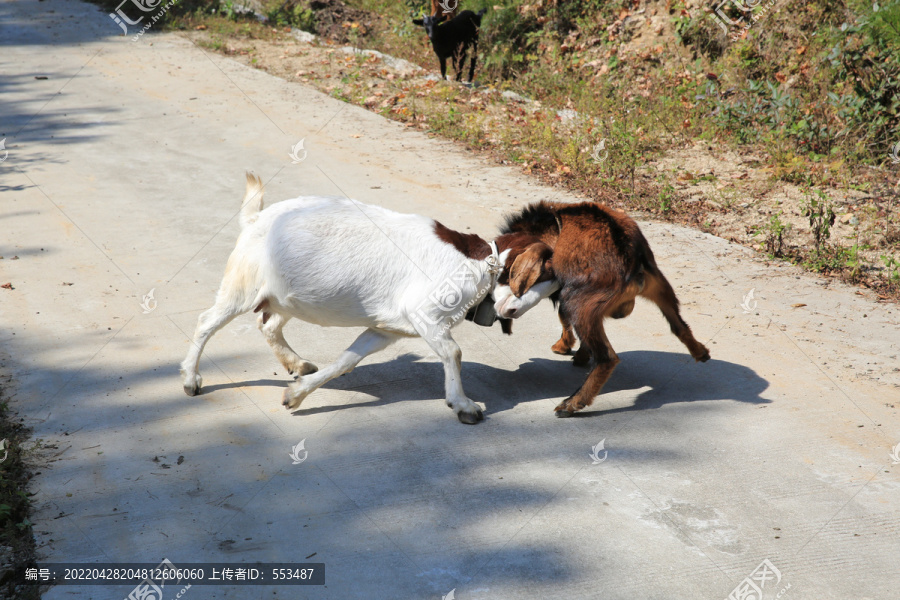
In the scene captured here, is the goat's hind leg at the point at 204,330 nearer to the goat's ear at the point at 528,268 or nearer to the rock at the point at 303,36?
the goat's ear at the point at 528,268

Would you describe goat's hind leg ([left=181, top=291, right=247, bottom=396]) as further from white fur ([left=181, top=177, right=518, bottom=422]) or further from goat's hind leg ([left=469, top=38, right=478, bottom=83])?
goat's hind leg ([left=469, top=38, right=478, bottom=83])

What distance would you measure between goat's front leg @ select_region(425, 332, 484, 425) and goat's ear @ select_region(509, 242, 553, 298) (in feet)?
1.54

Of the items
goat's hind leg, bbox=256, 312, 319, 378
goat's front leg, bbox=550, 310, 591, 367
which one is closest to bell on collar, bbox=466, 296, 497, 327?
goat's front leg, bbox=550, 310, 591, 367

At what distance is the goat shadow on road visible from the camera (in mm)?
4508

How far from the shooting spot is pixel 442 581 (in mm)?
2984

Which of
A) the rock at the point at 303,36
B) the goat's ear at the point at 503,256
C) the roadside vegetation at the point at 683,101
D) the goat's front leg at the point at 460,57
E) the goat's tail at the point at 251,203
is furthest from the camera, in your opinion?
the rock at the point at 303,36

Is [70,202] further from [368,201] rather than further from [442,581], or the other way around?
[442,581]

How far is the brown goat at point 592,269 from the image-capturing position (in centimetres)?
415

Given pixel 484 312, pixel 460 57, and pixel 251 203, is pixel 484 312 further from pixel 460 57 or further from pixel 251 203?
pixel 460 57

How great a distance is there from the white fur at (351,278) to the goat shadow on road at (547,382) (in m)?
0.44

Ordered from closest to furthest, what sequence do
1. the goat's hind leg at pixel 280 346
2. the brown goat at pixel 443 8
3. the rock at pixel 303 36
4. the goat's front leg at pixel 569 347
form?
the goat's hind leg at pixel 280 346, the goat's front leg at pixel 569 347, the brown goat at pixel 443 8, the rock at pixel 303 36

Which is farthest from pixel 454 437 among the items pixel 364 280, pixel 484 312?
pixel 364 280

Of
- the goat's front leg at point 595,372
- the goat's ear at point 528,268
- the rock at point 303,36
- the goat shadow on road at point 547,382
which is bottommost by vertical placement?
the goat shadow on road at point 547,382
